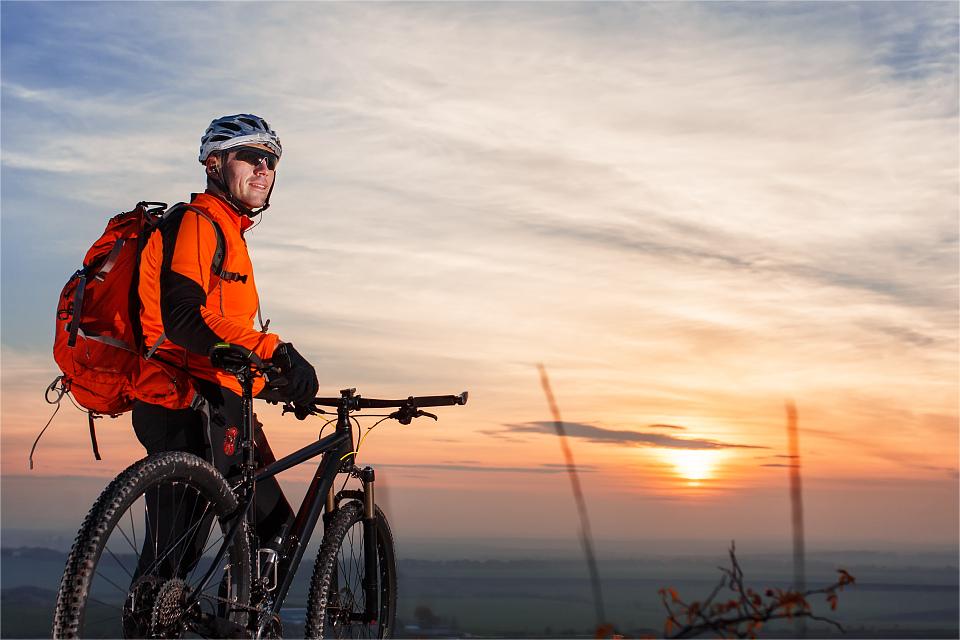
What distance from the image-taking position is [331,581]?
19.4 feet

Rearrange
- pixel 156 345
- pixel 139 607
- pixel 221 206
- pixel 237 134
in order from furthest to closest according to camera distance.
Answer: pixel 237 134 → pixel 221 206 → pixel 156 345 → pixel 139 607

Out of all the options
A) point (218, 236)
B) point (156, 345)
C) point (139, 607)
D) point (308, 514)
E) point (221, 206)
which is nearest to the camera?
point (139, 607)

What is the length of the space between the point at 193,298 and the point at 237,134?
1.08m

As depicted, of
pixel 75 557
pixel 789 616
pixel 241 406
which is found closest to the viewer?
pixel 789 616

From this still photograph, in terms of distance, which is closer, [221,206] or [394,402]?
[221,206]

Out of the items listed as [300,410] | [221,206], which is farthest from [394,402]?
[221,206]

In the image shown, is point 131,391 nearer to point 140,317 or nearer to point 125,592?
point 140,317

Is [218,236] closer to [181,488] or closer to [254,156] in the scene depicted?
[254,156]

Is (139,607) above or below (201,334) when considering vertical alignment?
below

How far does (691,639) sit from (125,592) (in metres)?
2.67

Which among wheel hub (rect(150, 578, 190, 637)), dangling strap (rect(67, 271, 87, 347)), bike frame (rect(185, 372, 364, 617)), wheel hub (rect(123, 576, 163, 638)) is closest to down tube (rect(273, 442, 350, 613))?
bike frame (rect(185, 372, 364, 617))

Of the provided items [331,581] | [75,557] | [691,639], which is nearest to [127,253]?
[75,557]

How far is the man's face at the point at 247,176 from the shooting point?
5320 millimetres

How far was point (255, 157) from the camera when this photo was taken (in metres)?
5.39
